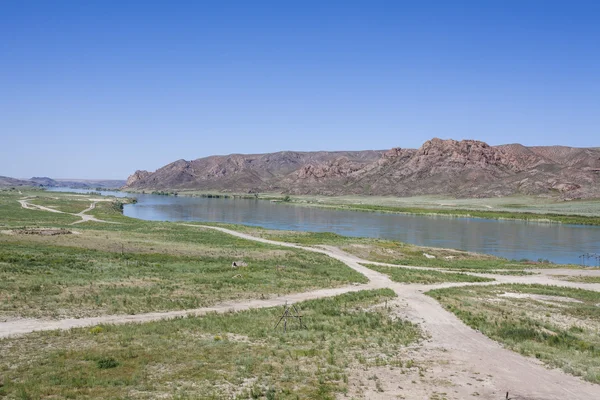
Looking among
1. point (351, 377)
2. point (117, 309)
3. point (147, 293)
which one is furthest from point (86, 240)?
point (351, 377)

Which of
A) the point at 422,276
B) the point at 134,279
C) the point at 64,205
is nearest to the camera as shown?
the point at 134,279

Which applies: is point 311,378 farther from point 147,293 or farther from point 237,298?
point 147,293

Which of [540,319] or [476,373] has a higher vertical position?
[476,373]

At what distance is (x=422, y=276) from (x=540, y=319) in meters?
14.2

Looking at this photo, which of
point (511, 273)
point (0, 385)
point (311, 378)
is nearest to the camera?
point (0, 385)

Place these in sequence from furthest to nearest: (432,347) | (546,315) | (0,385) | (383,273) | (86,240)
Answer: (86,240), (383,273), (546,315), (432,347), (0,385)

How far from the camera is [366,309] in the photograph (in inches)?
1026

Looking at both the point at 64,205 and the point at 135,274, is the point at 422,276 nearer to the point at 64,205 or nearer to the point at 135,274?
the point at 135,274

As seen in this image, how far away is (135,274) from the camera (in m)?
32.6

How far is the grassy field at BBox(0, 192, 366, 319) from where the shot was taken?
24.0 meters

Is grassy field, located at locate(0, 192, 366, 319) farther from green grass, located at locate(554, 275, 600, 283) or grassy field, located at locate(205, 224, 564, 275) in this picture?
green grass, located at locate(554, 275, 600, 283)

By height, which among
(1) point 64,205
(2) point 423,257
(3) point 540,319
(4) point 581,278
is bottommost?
(2) point 423,257

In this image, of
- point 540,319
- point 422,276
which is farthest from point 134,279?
point 540,319

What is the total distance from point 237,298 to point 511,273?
28613mm
